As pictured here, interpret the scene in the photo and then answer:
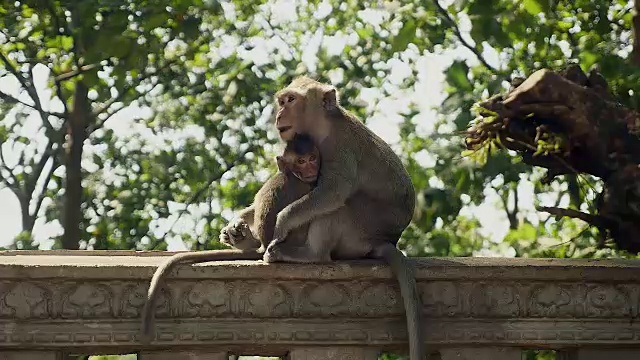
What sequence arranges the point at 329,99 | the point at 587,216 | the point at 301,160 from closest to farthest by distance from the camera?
the point at 301,160
the point at 329,99
the point at 587,216

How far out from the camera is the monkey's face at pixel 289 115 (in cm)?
558

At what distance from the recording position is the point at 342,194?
5.44m

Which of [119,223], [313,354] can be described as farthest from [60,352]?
[119,223]

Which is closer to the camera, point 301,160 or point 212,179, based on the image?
point 301,160

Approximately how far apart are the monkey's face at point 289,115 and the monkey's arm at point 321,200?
27 centimetres

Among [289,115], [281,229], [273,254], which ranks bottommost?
[273,254]

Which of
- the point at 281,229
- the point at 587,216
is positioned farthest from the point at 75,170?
the point at 281,229

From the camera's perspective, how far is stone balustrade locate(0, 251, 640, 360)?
5.17 metres

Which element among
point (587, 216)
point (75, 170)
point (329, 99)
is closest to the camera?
point (329, 99)

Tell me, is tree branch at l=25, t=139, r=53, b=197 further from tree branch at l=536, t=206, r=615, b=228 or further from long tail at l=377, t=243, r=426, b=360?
long tail at l=377, t=243, r=426, b=360

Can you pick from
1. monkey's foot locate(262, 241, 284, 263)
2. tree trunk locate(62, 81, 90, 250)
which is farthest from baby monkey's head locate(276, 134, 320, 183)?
tree trunk locate(62, 81, 90, 250)

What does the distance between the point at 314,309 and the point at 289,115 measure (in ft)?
3.27

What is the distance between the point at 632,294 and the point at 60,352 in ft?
9.36

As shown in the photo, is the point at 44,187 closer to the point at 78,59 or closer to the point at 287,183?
the point at 78,59
